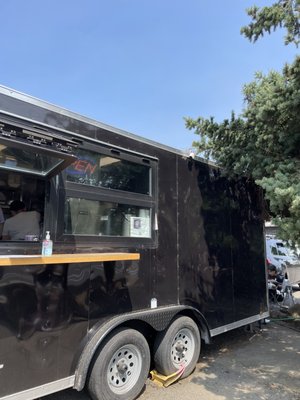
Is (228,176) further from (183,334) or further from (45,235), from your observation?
(45,235)

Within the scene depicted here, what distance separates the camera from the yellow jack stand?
441 centimetres

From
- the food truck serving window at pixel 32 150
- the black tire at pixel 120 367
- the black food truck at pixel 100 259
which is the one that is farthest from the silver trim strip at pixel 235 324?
the food truck serving window at pixel 32 150

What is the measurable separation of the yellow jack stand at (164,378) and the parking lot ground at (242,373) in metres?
0.06

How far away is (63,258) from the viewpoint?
329cm

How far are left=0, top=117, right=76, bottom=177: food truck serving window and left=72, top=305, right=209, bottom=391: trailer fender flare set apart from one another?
1.67 metres

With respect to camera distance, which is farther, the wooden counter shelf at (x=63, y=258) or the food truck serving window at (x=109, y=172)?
the food truck serving window at (x=109, y=172)

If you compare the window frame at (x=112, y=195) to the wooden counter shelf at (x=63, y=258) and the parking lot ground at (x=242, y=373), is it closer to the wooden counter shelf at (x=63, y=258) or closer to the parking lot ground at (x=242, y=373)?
the wooden counter shelf at (x=63, y=258)

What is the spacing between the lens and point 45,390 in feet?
10.8

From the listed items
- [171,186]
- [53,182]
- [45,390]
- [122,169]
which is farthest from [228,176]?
[45,390]

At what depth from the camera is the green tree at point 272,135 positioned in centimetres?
443

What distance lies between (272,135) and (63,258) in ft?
11.2

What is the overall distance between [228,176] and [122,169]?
2322mm

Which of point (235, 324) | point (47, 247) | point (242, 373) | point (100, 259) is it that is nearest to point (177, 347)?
point (242, 373)

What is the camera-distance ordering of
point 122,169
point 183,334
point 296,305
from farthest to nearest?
point 296,305
point 183,334
point 122,169
